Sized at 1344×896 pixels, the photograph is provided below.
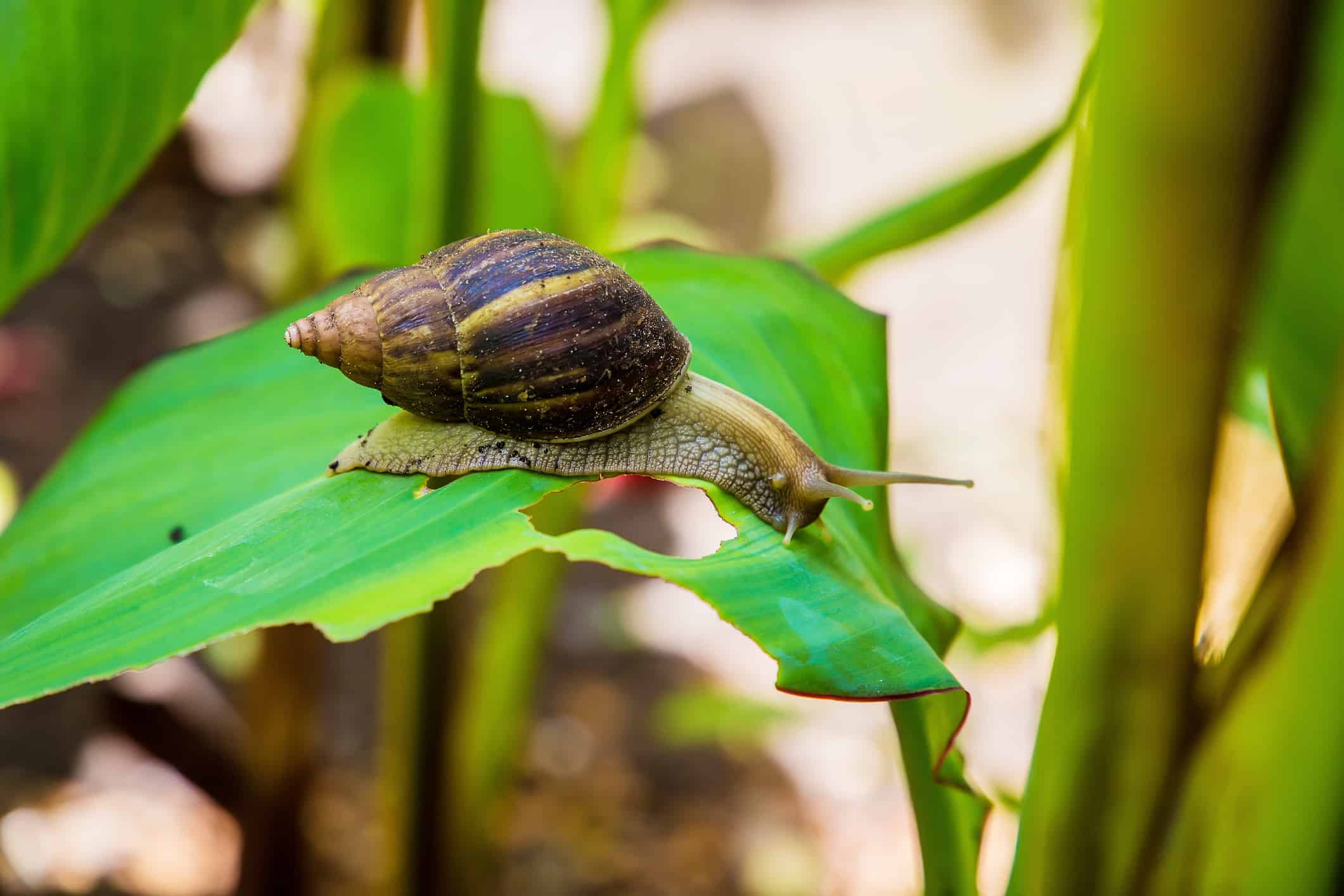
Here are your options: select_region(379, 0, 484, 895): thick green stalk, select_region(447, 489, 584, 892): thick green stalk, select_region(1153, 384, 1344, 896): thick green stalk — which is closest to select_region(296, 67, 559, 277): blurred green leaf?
select_region(379, 0, 484, 895): thick green stalk

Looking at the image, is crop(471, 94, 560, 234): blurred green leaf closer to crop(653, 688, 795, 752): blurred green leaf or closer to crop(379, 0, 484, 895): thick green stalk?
crop(379, 0, 484, 895): thick green stalk

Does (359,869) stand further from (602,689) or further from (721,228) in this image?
(721,228)

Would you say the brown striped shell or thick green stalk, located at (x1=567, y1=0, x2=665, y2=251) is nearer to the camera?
the brown striped shell

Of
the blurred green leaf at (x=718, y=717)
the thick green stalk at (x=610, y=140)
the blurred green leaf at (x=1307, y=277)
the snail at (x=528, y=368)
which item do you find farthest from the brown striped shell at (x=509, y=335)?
the blurred green leaf at (x=718, y=717)

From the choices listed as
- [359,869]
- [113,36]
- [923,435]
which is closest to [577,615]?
[359,869]

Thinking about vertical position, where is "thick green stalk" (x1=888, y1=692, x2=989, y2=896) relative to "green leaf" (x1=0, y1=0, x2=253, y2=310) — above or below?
below

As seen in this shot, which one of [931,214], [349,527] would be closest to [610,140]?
[931,214]

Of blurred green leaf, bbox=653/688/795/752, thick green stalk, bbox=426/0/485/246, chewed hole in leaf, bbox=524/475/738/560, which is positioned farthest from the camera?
chewed hole in leaf, bbox=524/475/738/560
